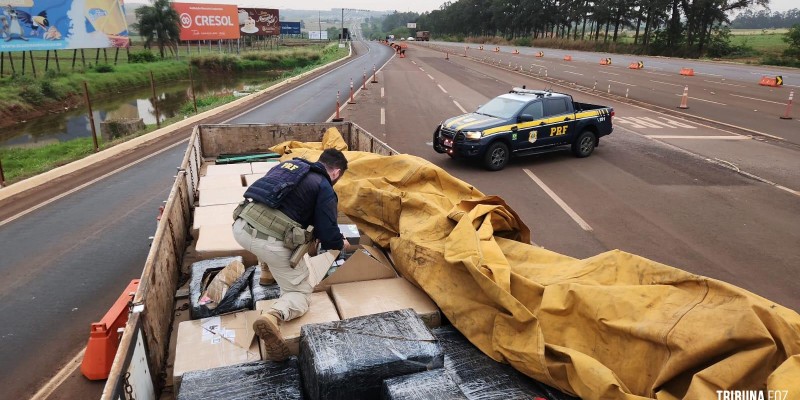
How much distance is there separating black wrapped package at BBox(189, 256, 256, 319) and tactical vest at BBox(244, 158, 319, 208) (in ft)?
3.17

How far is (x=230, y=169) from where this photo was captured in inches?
338

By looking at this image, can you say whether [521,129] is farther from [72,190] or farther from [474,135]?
[72,190]

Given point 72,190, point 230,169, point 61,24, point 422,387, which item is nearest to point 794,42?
point 230,169

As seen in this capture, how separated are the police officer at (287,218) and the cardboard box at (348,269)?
50 cm

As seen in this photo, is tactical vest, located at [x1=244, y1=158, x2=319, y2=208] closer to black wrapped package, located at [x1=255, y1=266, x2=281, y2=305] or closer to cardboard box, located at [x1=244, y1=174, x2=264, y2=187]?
black wrapped package, located at [x1=255, y1=266, x2=281, y2=305]

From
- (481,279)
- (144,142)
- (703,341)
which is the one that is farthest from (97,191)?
(703,341)

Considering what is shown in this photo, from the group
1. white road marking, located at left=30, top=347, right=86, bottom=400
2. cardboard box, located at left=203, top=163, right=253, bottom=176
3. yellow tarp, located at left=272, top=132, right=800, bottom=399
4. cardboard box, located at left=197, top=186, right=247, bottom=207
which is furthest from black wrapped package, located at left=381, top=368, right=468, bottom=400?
cardboard box, located at left=203, top=163, right=253, bottom=176

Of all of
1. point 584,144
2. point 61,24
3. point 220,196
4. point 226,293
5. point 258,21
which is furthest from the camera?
point 258,21

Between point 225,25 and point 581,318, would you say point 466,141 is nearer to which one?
point 581,318

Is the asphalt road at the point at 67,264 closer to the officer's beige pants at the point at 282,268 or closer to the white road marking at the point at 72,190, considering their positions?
the white road marking at the point at 72,190

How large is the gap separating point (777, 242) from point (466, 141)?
Answer: 6.43 meters

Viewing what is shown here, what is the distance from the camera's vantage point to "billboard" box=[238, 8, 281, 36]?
283 feet

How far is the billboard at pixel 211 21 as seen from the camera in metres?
64.5

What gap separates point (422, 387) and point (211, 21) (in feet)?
234
